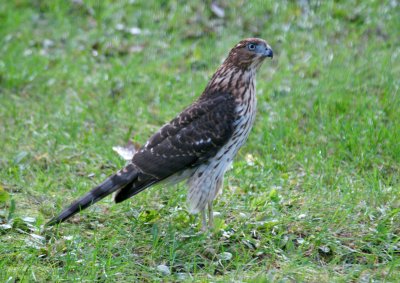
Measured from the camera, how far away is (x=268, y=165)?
6.94 m

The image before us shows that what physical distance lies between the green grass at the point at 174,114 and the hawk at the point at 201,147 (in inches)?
11.0

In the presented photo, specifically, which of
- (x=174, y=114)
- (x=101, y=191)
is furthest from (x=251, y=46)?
(x=174, y=114)

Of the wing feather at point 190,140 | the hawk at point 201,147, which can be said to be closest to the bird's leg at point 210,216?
the hawk at point 201,147

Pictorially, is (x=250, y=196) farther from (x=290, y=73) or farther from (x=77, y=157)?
(x=290, y=73)

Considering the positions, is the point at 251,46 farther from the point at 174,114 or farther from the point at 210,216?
the point at 174,114

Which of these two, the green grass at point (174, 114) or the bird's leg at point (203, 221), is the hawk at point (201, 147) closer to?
the bird's leg at point (203, 221)

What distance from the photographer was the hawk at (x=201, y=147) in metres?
5.86

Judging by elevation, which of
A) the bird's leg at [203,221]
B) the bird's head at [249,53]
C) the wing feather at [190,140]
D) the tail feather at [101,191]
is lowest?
the bird's leg at [203,221]

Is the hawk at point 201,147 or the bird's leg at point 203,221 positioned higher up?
the hawk at point 201,147

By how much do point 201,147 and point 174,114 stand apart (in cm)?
246

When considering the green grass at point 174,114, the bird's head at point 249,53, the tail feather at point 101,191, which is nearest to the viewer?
the green grass at point 174,114

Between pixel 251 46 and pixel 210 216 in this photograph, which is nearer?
pixel 210 216

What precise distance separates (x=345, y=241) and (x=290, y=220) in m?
0.49

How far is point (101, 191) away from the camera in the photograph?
5.81m
